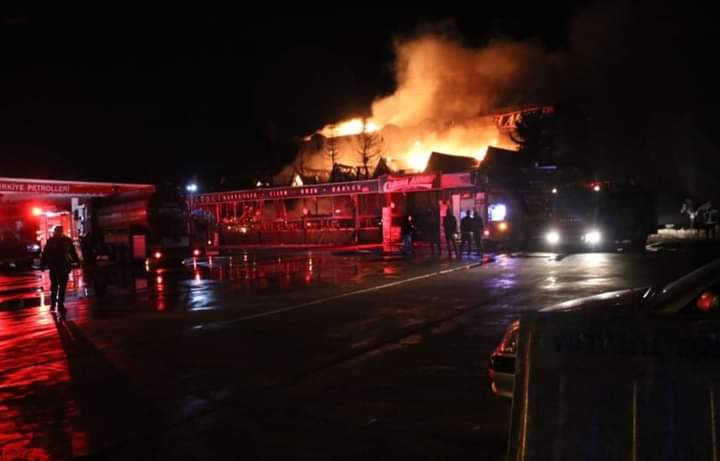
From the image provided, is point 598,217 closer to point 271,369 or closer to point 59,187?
point 271,369

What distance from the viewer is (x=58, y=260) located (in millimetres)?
11961

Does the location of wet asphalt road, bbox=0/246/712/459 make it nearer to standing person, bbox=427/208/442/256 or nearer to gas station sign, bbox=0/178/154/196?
standing person, bbox=427/208/442/256

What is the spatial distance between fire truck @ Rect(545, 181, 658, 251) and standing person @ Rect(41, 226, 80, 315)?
56.5 ft

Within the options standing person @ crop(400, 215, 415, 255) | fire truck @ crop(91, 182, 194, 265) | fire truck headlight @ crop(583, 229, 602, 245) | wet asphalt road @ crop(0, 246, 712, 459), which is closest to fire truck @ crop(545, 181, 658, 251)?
fire truck headlight @ crop(583, 229, 602, 245)

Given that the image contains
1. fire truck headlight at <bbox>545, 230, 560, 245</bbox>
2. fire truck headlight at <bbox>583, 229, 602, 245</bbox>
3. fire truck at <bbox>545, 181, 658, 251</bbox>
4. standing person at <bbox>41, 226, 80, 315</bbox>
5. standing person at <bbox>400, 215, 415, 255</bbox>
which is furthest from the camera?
fire truck headlight at <bbox>545, 230, 560, 245</bbox>

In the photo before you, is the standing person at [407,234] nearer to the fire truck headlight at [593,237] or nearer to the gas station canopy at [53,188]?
the fire truck headlight at [593,237]

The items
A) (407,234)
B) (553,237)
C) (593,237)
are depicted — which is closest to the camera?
(407,234)

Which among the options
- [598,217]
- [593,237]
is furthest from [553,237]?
[598,217]

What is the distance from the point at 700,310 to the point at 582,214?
20.6 meters

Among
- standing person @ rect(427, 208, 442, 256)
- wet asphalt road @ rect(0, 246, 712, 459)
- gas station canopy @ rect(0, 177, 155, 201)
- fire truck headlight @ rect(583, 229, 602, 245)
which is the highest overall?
gas station canopy @ rect(0, 177, 155, 201)

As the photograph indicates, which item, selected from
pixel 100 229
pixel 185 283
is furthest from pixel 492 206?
pixel 100 229

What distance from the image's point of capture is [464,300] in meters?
11.2

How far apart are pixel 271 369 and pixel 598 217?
63.3 feet

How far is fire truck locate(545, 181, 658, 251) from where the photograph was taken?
77.4 feet
